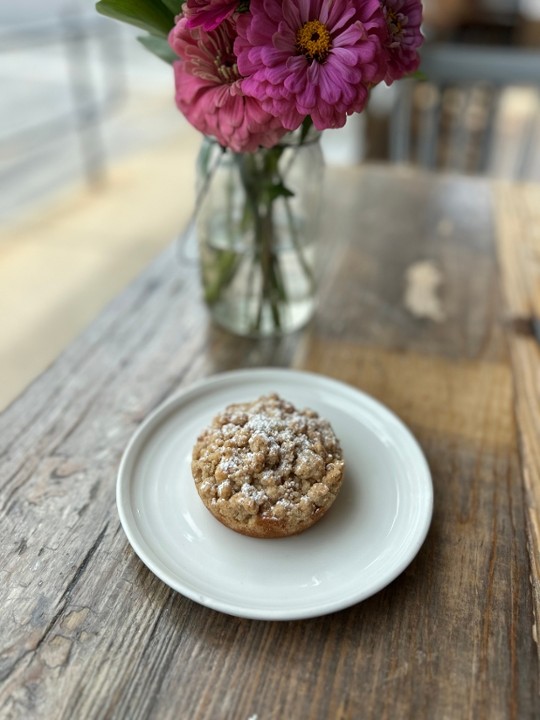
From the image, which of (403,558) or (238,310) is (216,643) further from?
(238,310)

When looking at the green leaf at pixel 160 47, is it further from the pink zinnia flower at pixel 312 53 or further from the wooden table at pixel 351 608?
the wooden table at pixel 351 608

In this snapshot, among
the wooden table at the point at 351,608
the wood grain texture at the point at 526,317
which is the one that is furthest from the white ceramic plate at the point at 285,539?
the wood grain texture at the point at 526,317

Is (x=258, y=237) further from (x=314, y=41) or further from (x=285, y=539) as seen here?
(x=285, y=539)

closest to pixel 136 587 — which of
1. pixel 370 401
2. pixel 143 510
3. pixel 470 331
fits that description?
pixel 143 510

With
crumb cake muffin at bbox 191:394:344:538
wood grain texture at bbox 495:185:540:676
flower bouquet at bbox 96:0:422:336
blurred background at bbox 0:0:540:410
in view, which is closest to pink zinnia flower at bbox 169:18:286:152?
flower bouquet at bbox 96:0:422:336

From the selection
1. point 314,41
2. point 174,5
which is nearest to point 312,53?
point 314,41

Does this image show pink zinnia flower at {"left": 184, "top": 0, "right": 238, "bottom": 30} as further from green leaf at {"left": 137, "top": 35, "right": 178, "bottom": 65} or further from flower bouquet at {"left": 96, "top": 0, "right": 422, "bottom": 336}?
green leaf at {"left": 137, "top": 35, "right": 178, "bottom": 65}

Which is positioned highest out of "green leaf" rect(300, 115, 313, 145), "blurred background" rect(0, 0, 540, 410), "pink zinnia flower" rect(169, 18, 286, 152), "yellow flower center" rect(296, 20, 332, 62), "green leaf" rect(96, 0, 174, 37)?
"green leaf" rect(96, 0, 174, 37)
